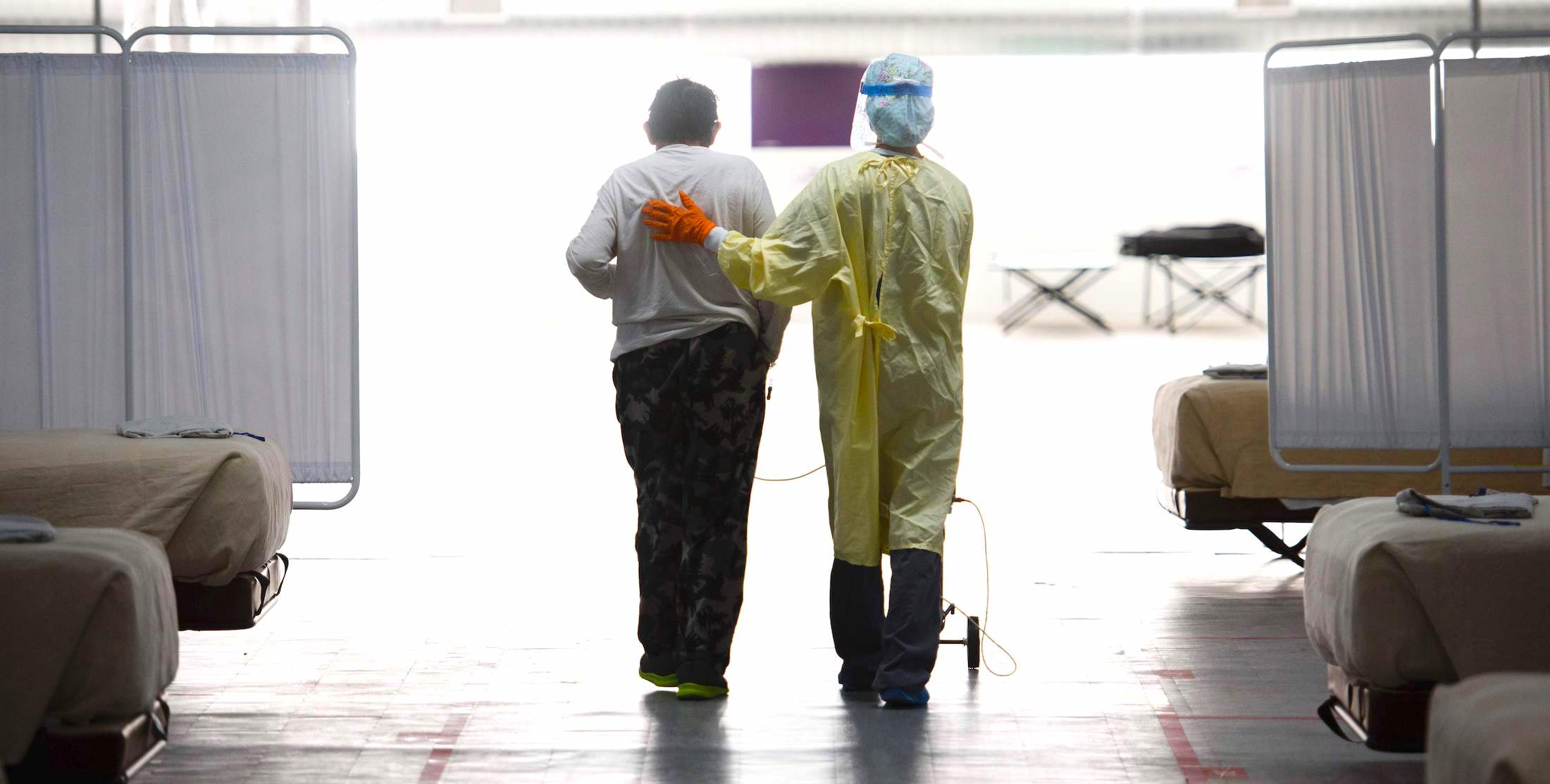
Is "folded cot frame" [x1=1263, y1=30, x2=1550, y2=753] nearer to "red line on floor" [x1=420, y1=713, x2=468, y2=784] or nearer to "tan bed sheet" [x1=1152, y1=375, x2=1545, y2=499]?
"tan bed sheet" [x1=1152, y1=375, x2=1545, y2=499]

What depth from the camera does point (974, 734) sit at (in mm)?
3066

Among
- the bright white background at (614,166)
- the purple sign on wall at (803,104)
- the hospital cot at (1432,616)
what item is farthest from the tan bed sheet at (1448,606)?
the purple sign on wall at (803,104)

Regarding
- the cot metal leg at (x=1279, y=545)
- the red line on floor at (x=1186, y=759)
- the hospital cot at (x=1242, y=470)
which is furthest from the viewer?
the cot metal leg at (x=1279, y=545)

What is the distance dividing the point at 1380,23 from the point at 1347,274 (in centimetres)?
1164

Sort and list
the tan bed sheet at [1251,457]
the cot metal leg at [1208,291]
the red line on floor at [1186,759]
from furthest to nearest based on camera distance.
A: the cot metal leg at [1208,291], the tan bed sheet at [1251,457], the red line on floor at [1186,759]

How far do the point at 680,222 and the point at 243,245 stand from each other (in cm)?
125

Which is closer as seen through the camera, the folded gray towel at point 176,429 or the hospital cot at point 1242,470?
the folded gray towel at point 176,429

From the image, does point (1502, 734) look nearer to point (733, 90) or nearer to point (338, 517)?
point (338, 517)

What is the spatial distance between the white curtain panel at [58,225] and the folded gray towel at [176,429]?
0.50m

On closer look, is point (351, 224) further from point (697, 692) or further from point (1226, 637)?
point (1226, 637)

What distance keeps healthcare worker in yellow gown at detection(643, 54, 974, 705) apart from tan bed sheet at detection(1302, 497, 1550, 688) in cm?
93

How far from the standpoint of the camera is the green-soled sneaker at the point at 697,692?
10.8 ft

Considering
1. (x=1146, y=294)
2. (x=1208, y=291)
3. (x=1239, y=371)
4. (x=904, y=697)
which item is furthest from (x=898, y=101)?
(x=1208, y=291)

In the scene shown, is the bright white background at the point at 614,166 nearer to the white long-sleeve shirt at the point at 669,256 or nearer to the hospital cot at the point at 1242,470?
the hospital cot at the point at 1242,470
